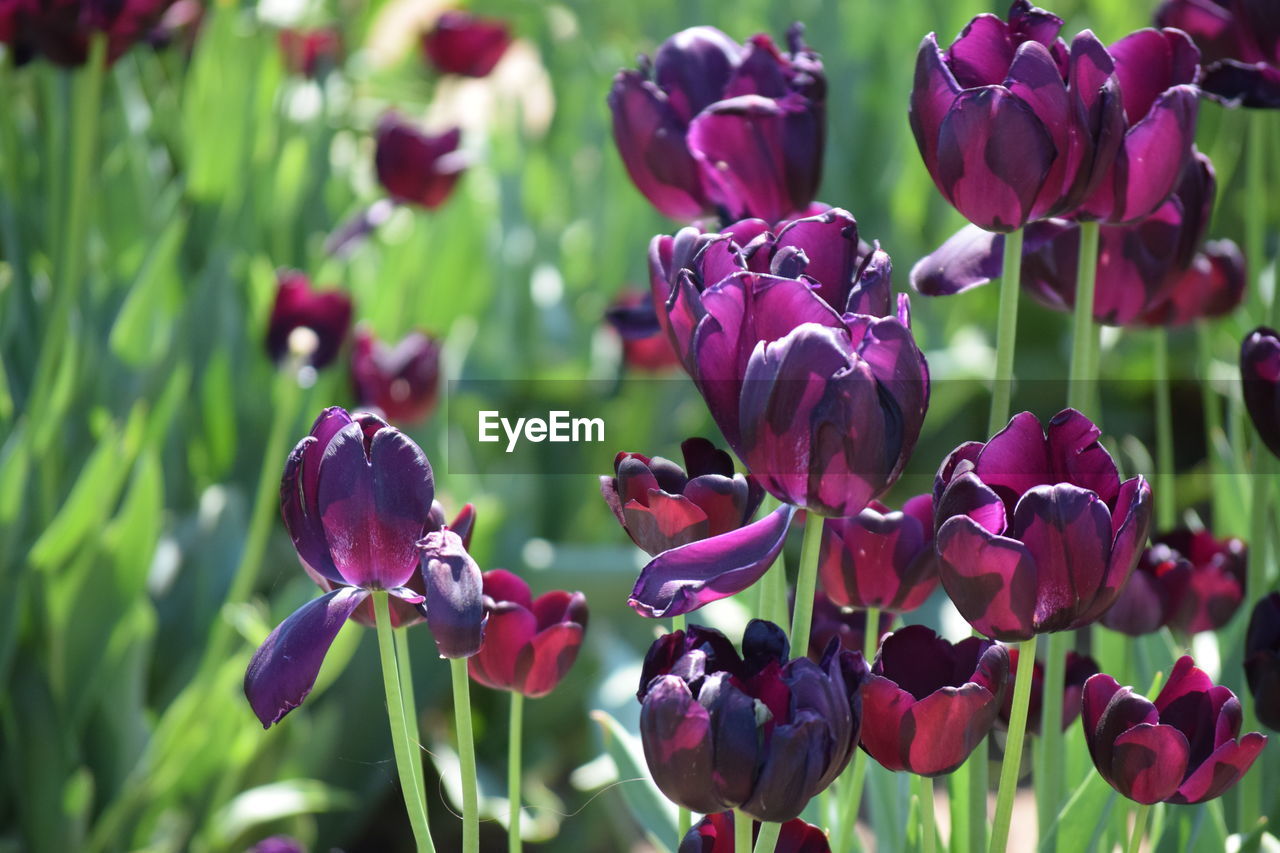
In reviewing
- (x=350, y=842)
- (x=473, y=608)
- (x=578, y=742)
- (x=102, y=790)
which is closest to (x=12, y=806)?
(x=102, y=790)

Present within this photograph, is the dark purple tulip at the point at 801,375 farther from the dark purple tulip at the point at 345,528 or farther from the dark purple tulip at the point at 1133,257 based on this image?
the dark purple tulip at the point at 1133,257

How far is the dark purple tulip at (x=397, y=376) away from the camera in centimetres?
115

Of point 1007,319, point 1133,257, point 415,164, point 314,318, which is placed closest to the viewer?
point 1007,319

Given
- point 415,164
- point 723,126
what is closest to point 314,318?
point 415,164

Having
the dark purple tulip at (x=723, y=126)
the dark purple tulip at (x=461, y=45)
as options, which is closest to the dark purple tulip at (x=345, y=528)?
the dark purple tulip at (x=723, y=126)

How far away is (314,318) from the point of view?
1.14 m

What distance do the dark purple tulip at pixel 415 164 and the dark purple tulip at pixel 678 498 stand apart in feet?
3.31

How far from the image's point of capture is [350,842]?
4.15ft

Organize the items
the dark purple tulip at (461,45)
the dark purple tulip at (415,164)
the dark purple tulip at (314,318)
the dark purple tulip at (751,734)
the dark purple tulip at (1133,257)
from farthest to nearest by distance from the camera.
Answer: the dark purple tulip at (461,45) < the dark purple tulip at (415,164) < the dark purple tulip at (314,318) < the dark purple tulip at (1133,257) < the dark purple tulip at (751,734)

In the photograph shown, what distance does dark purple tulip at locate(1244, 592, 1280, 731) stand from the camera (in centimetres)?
48

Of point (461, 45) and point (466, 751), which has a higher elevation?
point (466, 751)

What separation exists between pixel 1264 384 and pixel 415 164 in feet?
3.27

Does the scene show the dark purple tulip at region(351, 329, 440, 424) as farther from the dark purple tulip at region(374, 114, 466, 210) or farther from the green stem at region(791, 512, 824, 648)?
the green stem at region(791, 512, 824, 648)

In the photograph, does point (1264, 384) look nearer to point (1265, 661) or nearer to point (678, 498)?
point (1265, 661)
